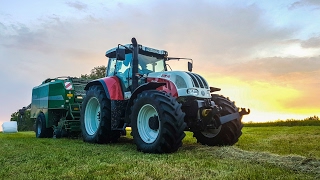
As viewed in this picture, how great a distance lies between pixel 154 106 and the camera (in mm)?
6891

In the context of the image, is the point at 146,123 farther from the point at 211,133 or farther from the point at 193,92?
the point at 211,133

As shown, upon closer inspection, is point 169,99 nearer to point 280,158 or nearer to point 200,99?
point 200,99

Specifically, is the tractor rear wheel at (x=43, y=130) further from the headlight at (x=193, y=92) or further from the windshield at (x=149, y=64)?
the headlight at (x=193, y=92)

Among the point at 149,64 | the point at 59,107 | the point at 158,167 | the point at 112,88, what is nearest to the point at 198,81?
the point at 149,64

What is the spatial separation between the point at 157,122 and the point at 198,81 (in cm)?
151

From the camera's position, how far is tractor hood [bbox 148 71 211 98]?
757 cm

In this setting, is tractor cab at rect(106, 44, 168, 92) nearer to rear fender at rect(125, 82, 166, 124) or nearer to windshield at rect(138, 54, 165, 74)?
windshield at rect(138, 54, 165, 74)

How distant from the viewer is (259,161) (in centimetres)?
573

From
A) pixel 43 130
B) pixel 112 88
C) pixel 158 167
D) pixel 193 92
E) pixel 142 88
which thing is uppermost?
pixel 112 88

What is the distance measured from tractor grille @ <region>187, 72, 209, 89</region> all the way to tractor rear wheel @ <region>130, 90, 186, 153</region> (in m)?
1.13

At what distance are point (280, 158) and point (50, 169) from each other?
12.9ft

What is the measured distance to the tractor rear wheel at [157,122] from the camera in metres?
6.50

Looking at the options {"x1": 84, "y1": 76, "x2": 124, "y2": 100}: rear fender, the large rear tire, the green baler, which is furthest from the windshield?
the green baler

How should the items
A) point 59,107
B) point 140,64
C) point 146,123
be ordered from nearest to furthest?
1. point 146,123
2. point 140,64
3. point 59,107
